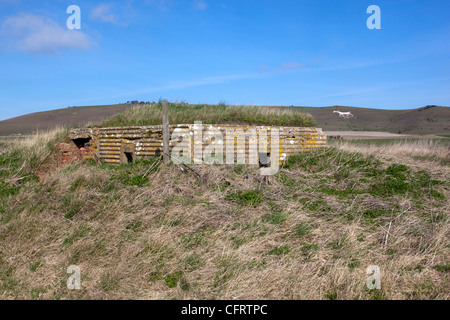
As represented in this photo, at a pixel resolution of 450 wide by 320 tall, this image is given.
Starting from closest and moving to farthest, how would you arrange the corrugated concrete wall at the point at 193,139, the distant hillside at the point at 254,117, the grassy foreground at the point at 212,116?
the corrugated concrete wall at the point at 193,139, the grassy foreground at the point at 212,116, the distant hillside at the point at 254,117

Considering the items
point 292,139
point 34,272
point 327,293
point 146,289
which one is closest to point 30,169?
point 34,272

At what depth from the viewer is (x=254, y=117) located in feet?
29.2

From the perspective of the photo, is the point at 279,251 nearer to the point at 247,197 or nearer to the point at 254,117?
the point at 247,197

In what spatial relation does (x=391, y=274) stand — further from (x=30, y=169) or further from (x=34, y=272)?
(x=30, y=169)

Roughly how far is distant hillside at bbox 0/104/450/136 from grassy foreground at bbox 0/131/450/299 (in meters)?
2.05

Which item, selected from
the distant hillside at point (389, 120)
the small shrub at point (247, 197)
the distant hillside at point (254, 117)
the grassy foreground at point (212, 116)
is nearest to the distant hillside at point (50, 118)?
the distant hillside at point (254, 117)

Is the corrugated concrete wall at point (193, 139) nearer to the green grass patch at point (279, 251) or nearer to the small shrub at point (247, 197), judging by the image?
the small shrub at point (247, 197)

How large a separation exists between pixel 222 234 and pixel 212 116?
4.68 m

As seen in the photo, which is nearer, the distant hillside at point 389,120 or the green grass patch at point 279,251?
the green grass patch at point 279,251

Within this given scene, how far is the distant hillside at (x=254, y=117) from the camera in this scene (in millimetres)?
9047

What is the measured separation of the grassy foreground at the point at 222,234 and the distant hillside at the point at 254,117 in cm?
205

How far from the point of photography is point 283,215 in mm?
5047

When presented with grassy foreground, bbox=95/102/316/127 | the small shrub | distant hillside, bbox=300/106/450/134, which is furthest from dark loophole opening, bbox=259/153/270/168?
distant hillside, bbox=300/106/450/134

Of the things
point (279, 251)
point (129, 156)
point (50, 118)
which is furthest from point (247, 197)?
point (50, 118)
